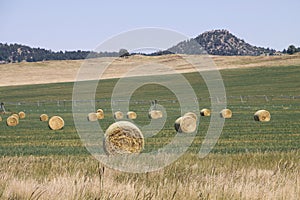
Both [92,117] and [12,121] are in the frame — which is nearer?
[12,121]

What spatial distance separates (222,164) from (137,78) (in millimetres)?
103467

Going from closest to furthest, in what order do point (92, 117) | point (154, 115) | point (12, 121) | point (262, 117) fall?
point (262, 117) → point (12, 121) → point (92, 117) → point (154, 115)

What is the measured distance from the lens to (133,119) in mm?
37438

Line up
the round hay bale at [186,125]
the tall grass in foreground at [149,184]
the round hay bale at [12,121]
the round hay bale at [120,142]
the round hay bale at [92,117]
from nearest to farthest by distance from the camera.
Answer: the tall grass in foreground at [149,184] → the round hay bale at [120,142] → the round hay bale at [186,125] → the round hay bale at [12,121] → the round hay bale at [92,117]

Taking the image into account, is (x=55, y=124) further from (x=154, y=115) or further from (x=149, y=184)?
(x=149, y=184)

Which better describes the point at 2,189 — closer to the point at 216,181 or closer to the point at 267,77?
the point at 216,181

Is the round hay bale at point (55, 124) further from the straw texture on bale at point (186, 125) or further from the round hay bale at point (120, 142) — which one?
the round hay bale at point (120, 142)

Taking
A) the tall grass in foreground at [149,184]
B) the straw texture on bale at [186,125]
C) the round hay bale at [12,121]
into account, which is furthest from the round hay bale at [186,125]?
the tall grass in foreground at [149,184]

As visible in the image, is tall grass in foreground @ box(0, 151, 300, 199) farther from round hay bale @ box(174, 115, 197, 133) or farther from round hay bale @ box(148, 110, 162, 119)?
round hay bale @ box(148, 110, 162, 119)

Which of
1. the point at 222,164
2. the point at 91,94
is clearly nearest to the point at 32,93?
the point at 91,94

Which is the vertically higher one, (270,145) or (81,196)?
(81,196)

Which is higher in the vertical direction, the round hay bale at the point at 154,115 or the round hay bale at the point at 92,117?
the round hay bale at the point at 92,117

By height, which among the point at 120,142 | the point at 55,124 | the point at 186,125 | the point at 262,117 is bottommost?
the point at 262,117

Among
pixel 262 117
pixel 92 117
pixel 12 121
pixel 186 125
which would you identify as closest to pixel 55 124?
pixel 12 121
